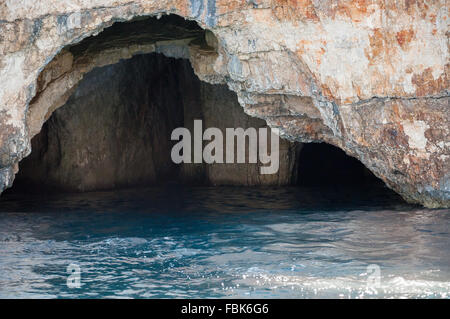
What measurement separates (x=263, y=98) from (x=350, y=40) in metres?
1.62

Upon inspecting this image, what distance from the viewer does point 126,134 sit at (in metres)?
13.2

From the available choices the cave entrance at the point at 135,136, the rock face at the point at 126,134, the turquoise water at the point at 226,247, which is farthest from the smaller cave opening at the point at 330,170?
the turquoise water at the point at 226,247

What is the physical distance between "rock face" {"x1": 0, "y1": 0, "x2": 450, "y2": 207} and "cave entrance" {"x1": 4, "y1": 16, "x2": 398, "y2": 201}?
132 inches

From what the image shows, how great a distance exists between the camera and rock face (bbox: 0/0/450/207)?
778 cm

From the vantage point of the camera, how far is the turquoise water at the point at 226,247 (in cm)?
539

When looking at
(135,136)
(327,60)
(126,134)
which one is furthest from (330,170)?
(327,60)

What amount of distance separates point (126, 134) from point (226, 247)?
6617mm

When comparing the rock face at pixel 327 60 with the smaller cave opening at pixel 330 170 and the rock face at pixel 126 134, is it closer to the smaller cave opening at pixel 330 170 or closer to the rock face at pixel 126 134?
the rock face at pixel 126 134

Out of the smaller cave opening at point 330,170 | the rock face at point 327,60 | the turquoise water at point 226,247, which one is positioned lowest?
the turquoise water at point 226,247

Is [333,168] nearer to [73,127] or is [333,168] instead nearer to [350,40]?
[73,127]

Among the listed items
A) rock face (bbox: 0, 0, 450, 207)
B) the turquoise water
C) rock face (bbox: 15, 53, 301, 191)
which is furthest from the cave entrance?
rock face (bbox: 0, 0, 450, 207)

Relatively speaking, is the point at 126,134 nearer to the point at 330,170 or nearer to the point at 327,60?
the point at 330,170

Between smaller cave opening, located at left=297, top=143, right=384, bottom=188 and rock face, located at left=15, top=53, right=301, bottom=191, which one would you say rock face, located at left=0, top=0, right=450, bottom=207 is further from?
smaller cave opening, located at left=297, top=143, right=384, bottom=188

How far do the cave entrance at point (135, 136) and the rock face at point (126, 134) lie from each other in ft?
0.06
